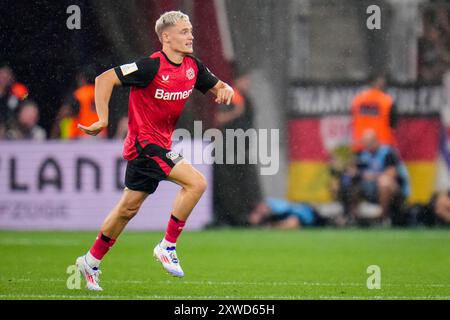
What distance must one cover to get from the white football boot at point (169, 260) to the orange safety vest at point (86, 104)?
6.51 meters

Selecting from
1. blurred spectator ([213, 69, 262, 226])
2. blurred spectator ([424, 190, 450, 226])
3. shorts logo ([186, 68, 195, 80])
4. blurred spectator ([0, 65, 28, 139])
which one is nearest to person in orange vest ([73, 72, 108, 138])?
blurred spectator ([0, 65, 28, 139])

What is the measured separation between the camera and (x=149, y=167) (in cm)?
877

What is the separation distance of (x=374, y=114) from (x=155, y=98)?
764 cm

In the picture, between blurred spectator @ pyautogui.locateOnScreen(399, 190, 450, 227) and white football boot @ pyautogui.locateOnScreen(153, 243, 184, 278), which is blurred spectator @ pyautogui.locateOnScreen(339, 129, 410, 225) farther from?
white football boot @ pyautogui.locateOnScreen(153, 243, 184, 278)

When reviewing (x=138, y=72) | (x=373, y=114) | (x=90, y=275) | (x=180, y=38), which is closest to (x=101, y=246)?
(x=90, y=275)

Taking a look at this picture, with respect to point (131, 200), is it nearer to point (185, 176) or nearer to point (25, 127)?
point (185, 176)

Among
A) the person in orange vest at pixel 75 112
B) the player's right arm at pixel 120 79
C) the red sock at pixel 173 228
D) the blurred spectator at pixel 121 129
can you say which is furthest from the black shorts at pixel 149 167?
the blurred spectator at pixel 121 129

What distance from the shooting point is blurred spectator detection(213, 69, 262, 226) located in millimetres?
15212

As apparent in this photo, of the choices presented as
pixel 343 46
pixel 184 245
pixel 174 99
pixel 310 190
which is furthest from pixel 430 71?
pixel 174 99

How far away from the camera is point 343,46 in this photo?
16141mm

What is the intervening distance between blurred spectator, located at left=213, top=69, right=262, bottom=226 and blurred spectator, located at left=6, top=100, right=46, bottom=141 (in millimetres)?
2434

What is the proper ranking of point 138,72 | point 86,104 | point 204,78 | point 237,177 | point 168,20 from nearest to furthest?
point 138,72 < point 168,20 < point 204,78 < point 237,177 < point 86,104
